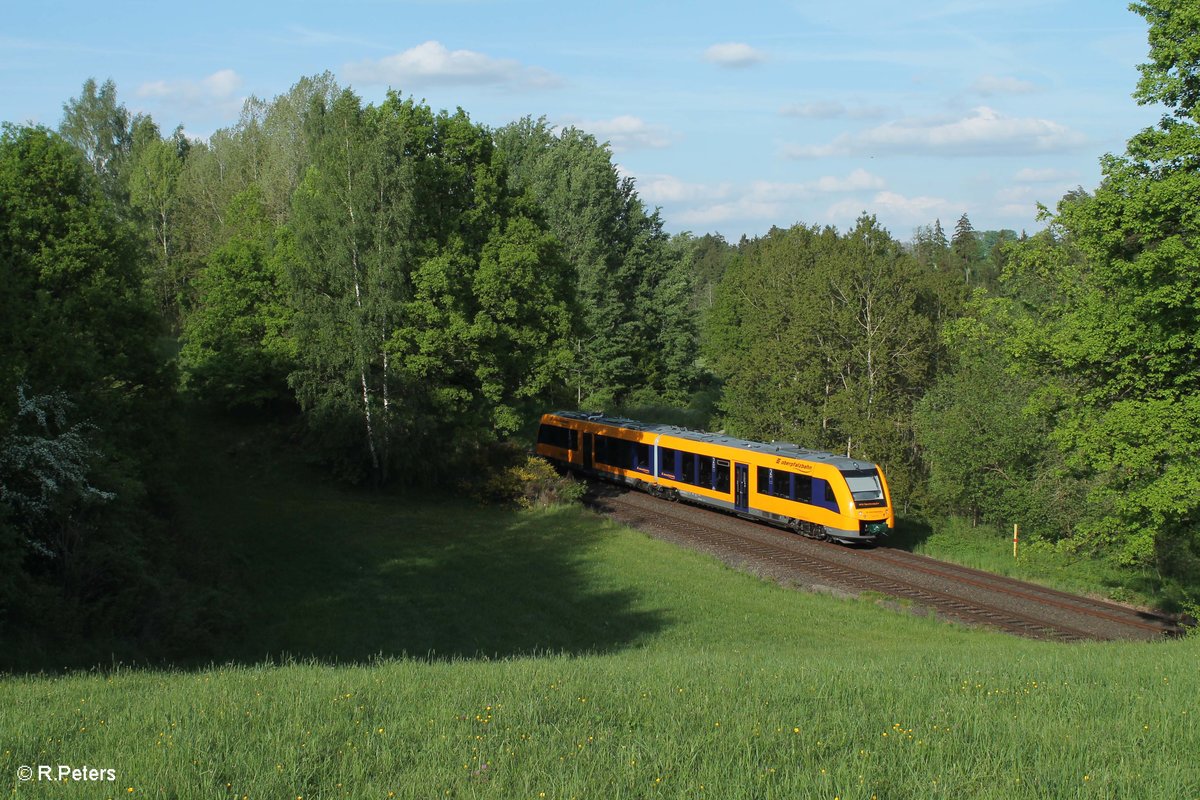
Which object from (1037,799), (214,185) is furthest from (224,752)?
(214,185)

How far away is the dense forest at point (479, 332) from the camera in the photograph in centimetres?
1838

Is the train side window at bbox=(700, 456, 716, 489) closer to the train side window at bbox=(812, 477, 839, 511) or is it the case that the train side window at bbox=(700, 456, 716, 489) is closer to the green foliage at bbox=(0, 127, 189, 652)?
the train side window at bbox=(812, 477, 839, 511)

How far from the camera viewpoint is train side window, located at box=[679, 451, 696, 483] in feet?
115

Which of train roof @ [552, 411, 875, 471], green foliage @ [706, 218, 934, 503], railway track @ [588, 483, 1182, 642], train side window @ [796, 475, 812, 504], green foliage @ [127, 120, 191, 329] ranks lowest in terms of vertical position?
railway track @ [588, 483, 1182, 642]

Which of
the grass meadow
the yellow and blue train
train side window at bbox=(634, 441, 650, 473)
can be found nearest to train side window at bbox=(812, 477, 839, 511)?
the yellow and blue train

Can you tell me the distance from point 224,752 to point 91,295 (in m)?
18.3

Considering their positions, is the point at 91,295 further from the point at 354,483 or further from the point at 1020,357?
the point at 1020,357

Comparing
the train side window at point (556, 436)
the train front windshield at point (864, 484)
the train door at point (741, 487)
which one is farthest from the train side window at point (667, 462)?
the train front windshield at point (864, 484)

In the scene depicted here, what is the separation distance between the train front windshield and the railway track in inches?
68.4

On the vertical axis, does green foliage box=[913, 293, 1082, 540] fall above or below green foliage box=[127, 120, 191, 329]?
below

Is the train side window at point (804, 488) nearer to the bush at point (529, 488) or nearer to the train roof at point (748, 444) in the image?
the train roof at point (748, 444)

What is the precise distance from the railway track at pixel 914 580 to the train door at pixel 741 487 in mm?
689

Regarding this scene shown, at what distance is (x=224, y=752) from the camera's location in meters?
7.07

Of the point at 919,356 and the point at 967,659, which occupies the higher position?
the point at 919,356
